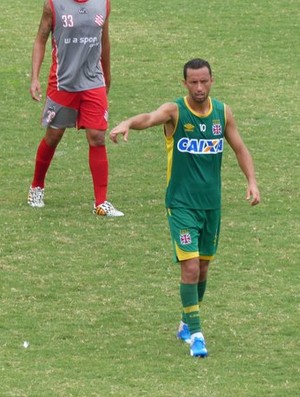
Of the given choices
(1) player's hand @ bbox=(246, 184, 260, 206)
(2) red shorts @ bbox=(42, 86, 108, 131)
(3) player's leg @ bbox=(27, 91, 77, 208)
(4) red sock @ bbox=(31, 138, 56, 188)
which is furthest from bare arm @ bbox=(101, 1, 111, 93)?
(1) player's hand @ bbox=(246, 184, 260, 206)

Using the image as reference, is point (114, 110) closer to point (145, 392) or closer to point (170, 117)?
point (170, 117)

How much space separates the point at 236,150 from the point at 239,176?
178 inches

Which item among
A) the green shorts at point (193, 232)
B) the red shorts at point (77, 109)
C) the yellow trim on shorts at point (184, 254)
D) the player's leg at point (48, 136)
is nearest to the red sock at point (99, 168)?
the red shorts at point (77, 109)

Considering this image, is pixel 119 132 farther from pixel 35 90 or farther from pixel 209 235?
pixel 35 90

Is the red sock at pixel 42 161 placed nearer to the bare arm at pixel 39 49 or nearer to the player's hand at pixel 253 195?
the bare arm at pixel 39 49

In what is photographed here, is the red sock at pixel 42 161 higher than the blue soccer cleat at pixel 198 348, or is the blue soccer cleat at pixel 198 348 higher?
the red sock at pixel 42 161

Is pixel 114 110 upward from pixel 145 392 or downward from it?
upward


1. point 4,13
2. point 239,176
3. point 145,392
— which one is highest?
point 4,13

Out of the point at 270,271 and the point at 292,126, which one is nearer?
the point at 270,271

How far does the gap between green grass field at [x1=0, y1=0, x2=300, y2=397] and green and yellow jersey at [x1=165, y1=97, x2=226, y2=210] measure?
3.33ft

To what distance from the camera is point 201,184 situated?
31.3 feet

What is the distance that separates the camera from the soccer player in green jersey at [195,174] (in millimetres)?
9406

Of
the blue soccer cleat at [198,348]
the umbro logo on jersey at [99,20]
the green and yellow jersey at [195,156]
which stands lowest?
the blue soccer cleat at [198,348]

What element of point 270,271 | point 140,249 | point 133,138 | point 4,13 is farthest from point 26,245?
point 4,13
